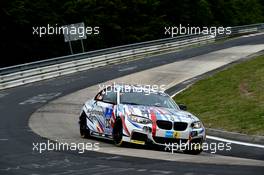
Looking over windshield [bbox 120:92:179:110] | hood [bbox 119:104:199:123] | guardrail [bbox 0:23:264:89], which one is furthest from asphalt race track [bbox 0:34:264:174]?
guardrail [bbox 0:23:264:89]

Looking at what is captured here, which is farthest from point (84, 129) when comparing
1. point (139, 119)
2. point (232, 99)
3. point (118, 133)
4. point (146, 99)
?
→ point (232, 99)

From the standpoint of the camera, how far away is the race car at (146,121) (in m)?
13.7

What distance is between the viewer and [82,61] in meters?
40.0

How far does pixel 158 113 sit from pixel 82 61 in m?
26.5

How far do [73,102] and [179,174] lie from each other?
1725 cm

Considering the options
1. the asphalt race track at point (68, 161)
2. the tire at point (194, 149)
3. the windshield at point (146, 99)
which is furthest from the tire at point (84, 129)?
the tire at point (194, 149)

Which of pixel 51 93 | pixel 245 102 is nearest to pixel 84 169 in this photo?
pixel 245 102

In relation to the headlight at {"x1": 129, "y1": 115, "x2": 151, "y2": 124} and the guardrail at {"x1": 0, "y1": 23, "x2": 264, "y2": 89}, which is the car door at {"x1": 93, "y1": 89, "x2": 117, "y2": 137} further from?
the guardrail at {"x1": 0, "y1": 23, "x2": 264, "y2": 89}

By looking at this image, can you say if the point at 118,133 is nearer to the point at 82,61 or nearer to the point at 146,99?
the point at 146,99

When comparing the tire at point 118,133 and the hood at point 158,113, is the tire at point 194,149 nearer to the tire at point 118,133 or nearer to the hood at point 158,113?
the hood at point 158,113

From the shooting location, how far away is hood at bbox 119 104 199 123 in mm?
13797

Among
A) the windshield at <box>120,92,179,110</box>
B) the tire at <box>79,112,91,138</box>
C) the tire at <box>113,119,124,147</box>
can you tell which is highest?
the windshield at <box>120,92,179,110</box>

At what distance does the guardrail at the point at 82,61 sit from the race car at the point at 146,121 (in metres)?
18.4

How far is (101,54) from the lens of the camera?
4250 centimetres
